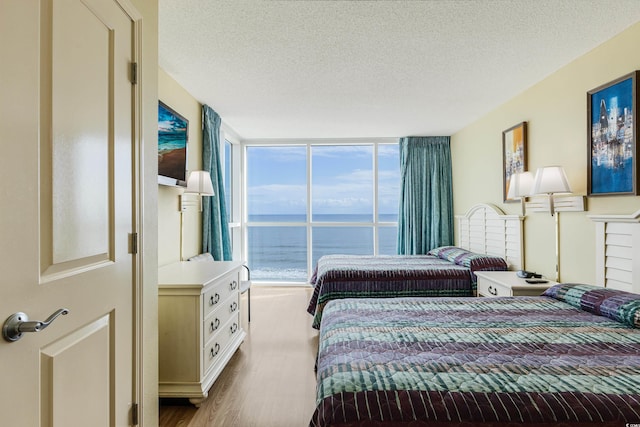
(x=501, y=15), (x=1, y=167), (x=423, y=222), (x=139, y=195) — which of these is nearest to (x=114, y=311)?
(x=139, y=195)

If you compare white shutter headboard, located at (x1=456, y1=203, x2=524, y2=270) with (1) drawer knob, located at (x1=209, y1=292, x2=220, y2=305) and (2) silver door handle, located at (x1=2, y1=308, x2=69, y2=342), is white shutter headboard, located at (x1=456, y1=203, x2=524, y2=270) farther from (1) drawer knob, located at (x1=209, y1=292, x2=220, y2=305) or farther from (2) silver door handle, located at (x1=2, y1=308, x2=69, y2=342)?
(2) silver door handle, located at (x1=2, y1=308, x2=69, y2=342)

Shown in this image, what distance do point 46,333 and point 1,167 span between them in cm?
50

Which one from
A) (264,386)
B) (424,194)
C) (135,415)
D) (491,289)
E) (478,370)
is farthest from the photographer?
(424,194)

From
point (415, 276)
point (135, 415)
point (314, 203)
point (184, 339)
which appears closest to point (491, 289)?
point (415, 276)

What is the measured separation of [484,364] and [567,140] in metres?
2.43

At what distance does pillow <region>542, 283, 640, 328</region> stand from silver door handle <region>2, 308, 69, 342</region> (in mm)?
2449

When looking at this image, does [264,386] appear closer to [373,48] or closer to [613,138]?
[373,48]

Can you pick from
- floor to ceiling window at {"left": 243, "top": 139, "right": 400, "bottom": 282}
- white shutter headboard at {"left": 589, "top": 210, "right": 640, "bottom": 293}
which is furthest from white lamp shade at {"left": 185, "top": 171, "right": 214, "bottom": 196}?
white shutter headboard at {"left": 589, "top": 210, "right": 640, "bottom": 293}

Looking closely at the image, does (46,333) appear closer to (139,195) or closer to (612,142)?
(139,195)

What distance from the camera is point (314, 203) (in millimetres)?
6371

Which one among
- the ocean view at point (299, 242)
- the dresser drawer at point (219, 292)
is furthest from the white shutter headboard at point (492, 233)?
the dresser drawer at point (219, 292)

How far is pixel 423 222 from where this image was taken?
5754 millimetres

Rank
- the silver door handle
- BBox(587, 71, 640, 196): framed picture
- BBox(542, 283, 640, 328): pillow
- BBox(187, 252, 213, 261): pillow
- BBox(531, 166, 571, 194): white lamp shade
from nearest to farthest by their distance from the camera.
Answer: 1. the silver door handle
2. BBox(542, 283, 640, 328): pillow
3. BBox(587, 71, 640, 196): framed picture
4. BBox(531, 166, 571, 194): white lamp shade
5. BBox(187, 252, 213, 261): pillow

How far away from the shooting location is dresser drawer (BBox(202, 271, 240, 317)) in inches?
98.1
